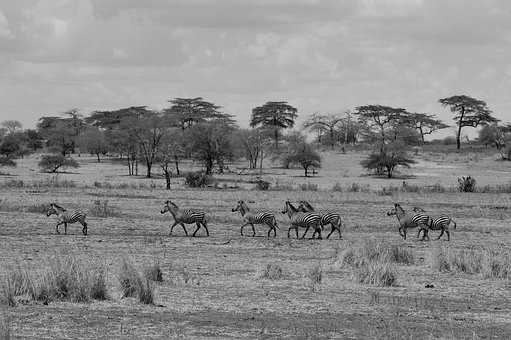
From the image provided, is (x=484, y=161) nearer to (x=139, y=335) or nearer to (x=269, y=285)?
(x=269, y=285)

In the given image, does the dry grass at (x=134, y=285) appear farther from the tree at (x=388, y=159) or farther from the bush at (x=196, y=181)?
the tree at (x=388, y=159)

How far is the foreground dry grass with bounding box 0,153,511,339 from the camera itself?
12.7m

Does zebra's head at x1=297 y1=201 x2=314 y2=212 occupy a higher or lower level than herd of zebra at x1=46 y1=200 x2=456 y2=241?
higher

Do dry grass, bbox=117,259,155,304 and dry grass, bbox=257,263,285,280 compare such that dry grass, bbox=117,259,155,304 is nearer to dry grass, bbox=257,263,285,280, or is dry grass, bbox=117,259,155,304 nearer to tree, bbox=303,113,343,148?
dry grass, bbox=257,263,285,280

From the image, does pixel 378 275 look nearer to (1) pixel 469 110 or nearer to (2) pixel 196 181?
(2) pixel 196 181

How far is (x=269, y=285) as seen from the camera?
17125 mm

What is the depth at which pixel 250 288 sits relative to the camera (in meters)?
16.6

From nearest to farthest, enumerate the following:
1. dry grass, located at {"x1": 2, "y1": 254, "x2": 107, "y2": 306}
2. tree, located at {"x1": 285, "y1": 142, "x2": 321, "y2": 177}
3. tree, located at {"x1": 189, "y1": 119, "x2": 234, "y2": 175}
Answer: dry grass, located at {"x1": 2, "y1": 254, "x2": 107, "y2": 306} → tree, located at {"x1": 189, "y1": 119, "x2": 234, "y2": 175} → tree, located at {"x1": 285, "y1": 142, "x2": 321, "y2": 177}

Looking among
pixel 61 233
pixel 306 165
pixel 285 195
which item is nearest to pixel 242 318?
pixel 61 233

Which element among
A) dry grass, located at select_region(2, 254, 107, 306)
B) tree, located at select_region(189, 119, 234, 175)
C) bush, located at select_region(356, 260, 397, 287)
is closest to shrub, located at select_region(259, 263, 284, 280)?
bush, located at select_region(356, 260, 397, 287)

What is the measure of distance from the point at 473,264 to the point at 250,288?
5.81 metres

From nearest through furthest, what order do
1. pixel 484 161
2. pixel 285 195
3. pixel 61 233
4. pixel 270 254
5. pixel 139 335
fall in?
pixel 139 335 < pixel 270 254 < pixel 61 233 < pixel 285 195 < pixel 484 161

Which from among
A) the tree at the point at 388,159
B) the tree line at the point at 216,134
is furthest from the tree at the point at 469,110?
the tree at the point at 388,159

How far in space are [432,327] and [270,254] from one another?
33.4 feet
